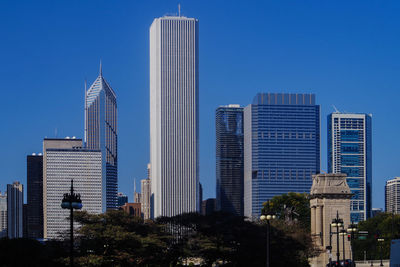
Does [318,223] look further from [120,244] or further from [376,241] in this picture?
[376,241]

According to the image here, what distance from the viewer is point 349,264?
71938mm

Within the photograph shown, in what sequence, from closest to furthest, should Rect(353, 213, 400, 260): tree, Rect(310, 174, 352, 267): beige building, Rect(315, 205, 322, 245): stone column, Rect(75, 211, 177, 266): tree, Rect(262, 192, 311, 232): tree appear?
Rect(75, 211, 177, 266): tree → Rect(310, 174, 352, 267): beige building → Rect(315, 205, 322, 245): stone column → Rect(353, 213, 400, 260): tree → Rect(262, 192, 311, 232): tree

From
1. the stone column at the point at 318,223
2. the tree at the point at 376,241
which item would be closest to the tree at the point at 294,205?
the tree at the point at 376,241

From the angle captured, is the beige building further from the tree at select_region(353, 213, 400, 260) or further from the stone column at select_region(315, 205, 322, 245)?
the tree at select_region(353, 213, 400, 260)

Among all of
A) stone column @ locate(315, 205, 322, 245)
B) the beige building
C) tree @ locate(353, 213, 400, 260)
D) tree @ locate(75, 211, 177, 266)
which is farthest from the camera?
tree @ locate(353, 213, 400, 260)

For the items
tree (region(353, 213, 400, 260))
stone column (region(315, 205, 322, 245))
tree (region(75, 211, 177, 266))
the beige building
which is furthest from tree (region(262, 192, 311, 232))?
tree (region(75, 211, 177, 266))

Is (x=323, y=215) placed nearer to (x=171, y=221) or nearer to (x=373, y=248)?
(x=171, y=221)

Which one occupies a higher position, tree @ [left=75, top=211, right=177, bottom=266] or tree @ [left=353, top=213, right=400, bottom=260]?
tree @ [left=75, top=211, right=177, bottom=266]

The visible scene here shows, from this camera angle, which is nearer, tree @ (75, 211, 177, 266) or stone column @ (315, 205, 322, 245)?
tree @ (75, 211, 177, 266)

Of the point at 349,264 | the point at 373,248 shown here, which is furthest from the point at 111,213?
the point at 373,248

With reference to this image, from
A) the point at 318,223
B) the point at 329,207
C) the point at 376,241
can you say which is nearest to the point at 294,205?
the point at 376,241

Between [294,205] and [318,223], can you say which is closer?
[318,223]

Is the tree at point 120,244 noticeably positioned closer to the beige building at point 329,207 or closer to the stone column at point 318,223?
the beige building at point 329,207

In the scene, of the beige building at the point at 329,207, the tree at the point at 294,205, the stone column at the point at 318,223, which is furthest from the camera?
the tree at the point at 294,205
